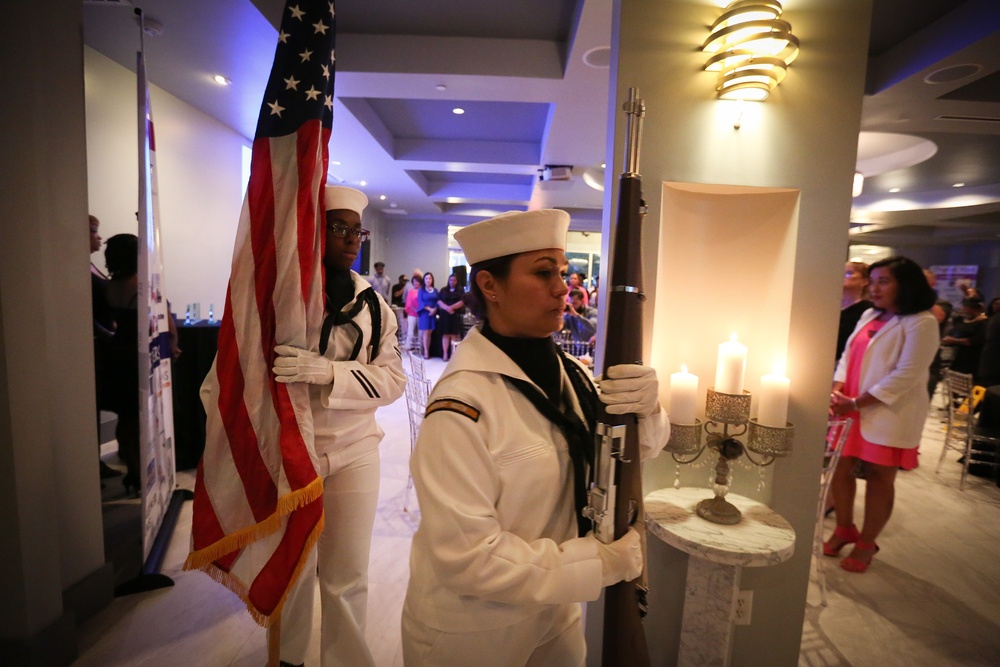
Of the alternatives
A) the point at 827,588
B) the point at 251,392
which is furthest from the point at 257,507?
the point at 827,588

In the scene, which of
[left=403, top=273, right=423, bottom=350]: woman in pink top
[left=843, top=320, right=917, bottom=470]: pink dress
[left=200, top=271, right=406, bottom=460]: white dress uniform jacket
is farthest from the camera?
[left=403, top=273, right=423, bottom=350]: woman in pink top

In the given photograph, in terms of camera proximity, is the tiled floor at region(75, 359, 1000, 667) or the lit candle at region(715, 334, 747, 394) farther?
the tiled floor at region(75, 359, 1000, 667)

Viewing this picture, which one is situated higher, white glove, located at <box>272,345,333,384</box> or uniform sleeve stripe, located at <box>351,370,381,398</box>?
white glove, located at <box>272,345,333,384</box>

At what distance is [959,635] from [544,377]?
2969mm

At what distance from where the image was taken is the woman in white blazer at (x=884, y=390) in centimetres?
250

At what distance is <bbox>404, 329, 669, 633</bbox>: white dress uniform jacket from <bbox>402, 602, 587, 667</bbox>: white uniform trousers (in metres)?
0.03

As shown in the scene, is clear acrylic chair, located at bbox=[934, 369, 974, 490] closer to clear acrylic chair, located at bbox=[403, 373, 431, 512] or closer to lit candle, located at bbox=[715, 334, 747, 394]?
lit candle, located at bbox=[715, 334, 747, 394]

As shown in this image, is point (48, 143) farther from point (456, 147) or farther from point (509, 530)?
point (456, 147)

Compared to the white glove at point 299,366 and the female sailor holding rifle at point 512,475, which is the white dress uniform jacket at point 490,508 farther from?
the white glove at point 299,366

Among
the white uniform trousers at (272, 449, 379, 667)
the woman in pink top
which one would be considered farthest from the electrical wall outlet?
the woman in pink top

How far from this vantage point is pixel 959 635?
228 cm

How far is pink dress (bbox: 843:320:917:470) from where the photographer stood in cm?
266

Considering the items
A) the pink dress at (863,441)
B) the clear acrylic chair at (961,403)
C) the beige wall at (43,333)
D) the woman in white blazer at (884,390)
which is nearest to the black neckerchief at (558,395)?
the beige wall at (43,333)

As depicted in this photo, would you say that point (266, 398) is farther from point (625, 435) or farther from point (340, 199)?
point (625, 435)
